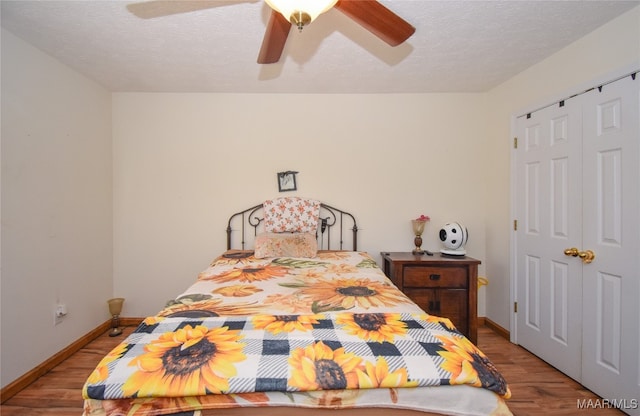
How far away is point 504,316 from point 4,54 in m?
4.51

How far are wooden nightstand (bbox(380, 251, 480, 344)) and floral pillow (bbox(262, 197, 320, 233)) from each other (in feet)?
3.01

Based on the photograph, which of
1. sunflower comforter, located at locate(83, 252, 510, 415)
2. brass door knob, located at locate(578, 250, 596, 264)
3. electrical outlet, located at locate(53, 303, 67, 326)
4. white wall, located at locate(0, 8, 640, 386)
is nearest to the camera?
sunflower comforter, located at locate(83, 252, 510, 415)

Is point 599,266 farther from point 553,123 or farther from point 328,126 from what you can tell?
point 328,126

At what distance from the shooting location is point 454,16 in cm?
177

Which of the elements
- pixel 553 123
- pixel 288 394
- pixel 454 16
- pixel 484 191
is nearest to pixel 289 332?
pixel 288 394

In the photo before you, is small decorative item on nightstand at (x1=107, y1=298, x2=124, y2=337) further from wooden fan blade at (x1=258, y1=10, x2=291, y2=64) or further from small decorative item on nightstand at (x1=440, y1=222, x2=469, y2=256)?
small decorative item on nightstand at (x1=440, y1=222, x2=469, y2=256)

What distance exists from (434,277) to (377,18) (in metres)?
2.08

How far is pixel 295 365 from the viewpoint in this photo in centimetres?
94

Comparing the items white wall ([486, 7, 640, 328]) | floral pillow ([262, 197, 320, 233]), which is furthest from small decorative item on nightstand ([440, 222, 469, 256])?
floral pillow ([262, 197, 320, 233])

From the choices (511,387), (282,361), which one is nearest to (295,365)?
(282,361)

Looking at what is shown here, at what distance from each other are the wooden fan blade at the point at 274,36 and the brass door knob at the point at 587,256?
7.82 feet

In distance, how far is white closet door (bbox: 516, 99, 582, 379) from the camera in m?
2.08

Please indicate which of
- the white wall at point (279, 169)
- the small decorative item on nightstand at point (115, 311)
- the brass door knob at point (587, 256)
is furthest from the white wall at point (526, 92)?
the small decorative item on nightstand at point (115, 311)

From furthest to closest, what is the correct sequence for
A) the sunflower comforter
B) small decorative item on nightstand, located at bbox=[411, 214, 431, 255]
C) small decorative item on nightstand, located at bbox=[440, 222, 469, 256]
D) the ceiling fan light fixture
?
small decorative item on nightstand, located at bbox=[411, 214, 431, 255] → small decorative item on nightstand, located at bbox=[440, 222, 469, 256] → the ceiling fan light fixture → the sunflower comforter
